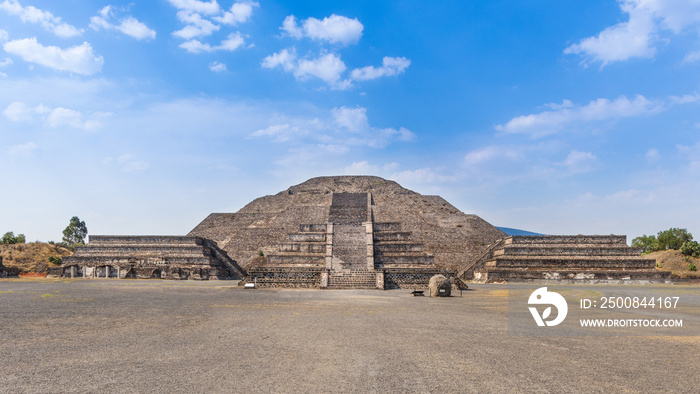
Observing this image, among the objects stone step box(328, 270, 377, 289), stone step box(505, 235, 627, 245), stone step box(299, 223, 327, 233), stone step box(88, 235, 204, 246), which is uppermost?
stone step box(299, 223, 327, 233)

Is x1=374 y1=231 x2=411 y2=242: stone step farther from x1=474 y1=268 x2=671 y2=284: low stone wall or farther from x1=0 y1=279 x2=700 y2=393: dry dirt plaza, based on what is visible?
x1=0 y1=279 x2=700 y2=393: dry dirt plaza

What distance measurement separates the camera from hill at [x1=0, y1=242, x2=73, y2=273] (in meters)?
32.3

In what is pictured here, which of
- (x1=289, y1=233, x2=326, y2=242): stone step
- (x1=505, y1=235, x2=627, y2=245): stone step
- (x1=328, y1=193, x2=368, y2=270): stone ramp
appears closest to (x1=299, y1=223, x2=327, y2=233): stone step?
(x1=328, y1=193, x2=368, y2=270): stone ramp

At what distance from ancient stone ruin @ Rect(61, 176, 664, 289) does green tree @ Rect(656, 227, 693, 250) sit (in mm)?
20478

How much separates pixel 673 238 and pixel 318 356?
52450mm

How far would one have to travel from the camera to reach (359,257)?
27.7 meters

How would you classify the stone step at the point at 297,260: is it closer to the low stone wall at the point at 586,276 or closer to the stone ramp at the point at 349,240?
the stone ramp at the point at 349,240

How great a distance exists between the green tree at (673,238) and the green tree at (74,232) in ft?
214

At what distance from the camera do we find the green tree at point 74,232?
51.0m

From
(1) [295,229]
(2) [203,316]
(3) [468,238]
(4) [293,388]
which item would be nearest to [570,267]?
(3) [468,238]

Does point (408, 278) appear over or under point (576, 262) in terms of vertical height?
under

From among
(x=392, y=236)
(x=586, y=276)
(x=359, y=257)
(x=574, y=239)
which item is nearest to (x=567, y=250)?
(x=574, y=239)

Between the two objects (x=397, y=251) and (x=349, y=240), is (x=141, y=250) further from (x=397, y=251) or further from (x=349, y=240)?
(x=397, y=251)

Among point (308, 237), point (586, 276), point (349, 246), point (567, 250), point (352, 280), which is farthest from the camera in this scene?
point (308, 237)
